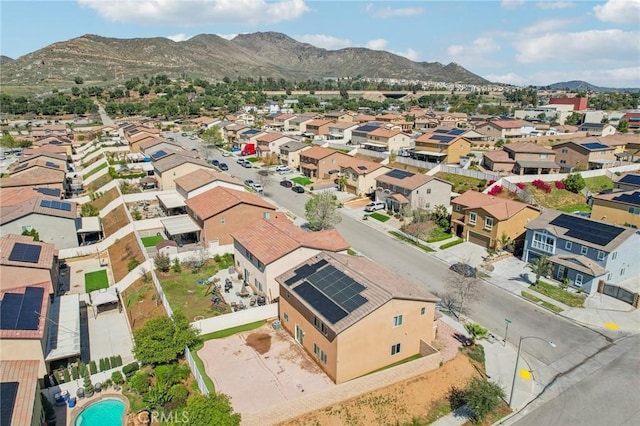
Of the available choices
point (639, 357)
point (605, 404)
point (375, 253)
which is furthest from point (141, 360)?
point (639, 357)

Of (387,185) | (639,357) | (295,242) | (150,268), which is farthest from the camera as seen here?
(387,185)

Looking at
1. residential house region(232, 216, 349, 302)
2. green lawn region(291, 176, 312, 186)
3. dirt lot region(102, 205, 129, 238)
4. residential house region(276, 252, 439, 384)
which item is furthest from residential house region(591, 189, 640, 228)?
dirt lot region(102, 205, 129, 238)

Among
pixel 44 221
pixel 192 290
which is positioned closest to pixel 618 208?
pixel 192 290

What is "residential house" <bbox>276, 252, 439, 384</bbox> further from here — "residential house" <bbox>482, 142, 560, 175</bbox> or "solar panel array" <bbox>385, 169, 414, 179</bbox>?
"residential house" <bbox>482, 142, 560, 175</bbox>

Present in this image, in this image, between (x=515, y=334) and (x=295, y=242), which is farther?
(x=295, y=242)

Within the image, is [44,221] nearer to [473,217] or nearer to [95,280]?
[95,280]

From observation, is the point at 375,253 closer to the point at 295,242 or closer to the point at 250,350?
the point at 295,242
